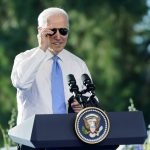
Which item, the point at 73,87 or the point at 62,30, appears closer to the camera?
the point at 73,87

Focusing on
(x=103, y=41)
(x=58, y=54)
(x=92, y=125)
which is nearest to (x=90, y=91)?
(x=92, y=125)

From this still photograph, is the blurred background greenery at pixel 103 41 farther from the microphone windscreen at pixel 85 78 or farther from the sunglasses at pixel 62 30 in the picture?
the microphone windscreen at pixel 85 78

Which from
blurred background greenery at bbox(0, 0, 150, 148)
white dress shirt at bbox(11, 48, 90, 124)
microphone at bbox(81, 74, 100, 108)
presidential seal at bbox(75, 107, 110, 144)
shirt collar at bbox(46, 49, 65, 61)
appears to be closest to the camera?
presidential seal at bbox(75, 107, 110, 144)

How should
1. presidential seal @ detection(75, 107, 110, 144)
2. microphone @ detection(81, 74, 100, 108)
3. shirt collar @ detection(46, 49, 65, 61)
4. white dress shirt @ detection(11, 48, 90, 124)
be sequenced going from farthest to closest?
shirt collar @ detection(46, 49, 65, 61), white dress shirt @ detection(11, 48, 90, 124), microphone @ detection(81, 74, 100, 108), presidential seal @ detection(75, 107, 110, 144)

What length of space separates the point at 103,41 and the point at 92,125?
17.0 m

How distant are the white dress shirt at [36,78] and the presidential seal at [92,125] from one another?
18.0 inches

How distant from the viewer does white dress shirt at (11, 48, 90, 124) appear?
436 cm

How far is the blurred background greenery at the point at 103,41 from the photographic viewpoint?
1995 cm

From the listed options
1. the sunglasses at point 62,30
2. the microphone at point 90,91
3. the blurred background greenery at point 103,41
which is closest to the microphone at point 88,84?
the microphone at point 90,91

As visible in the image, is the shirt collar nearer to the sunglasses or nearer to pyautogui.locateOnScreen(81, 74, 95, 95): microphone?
the sunglasses

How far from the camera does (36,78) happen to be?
4527mm

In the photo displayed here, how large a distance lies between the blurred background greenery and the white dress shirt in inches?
587

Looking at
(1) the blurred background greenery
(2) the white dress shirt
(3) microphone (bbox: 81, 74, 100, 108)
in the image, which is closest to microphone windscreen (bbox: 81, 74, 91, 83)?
(3) microphone (bbox: 81, 74, 100, 108)

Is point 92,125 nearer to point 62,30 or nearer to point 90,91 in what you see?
point 90,91
